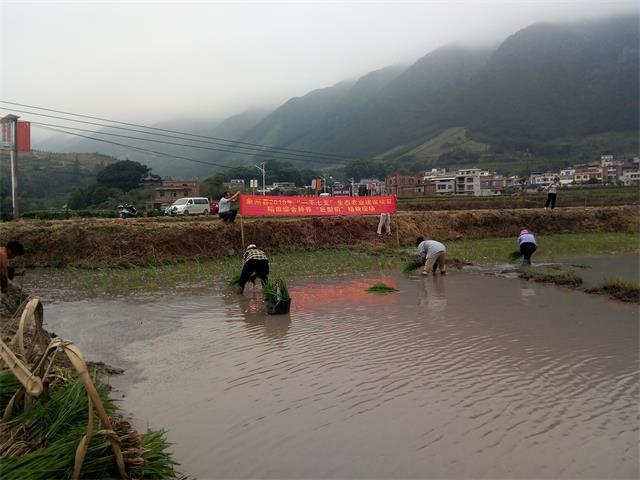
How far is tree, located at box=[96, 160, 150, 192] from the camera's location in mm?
74188

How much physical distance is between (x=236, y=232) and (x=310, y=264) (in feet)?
12.3

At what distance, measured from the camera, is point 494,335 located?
7.38 metres

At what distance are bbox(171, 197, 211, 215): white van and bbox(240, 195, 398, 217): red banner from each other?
17.9 meters

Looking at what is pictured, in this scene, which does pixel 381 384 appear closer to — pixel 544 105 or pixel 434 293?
pixel 434 293

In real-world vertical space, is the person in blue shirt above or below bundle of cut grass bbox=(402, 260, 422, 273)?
above

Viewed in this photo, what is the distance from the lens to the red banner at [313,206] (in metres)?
18.4

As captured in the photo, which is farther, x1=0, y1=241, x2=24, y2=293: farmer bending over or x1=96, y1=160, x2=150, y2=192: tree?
x1=96, y1=160, x2=150, y2=192: tree

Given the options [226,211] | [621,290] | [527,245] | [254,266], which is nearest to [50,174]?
[226,211]

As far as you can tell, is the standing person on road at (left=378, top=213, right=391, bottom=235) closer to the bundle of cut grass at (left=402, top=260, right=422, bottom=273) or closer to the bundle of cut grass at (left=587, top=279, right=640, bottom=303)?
the bundle of cut grass at (left=402, top=260, right=422, bottom=273)

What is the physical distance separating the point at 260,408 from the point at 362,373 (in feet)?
4.69

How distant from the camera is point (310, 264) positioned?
53.0 ft

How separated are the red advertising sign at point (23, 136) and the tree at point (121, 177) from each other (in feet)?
150

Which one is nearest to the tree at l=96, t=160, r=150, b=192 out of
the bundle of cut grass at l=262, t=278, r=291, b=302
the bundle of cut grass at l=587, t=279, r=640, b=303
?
the bundle of cut grass at l=262, t=278, r=291, b=302

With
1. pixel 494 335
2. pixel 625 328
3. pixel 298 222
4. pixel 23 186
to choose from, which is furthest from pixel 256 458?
pixel 23 186
